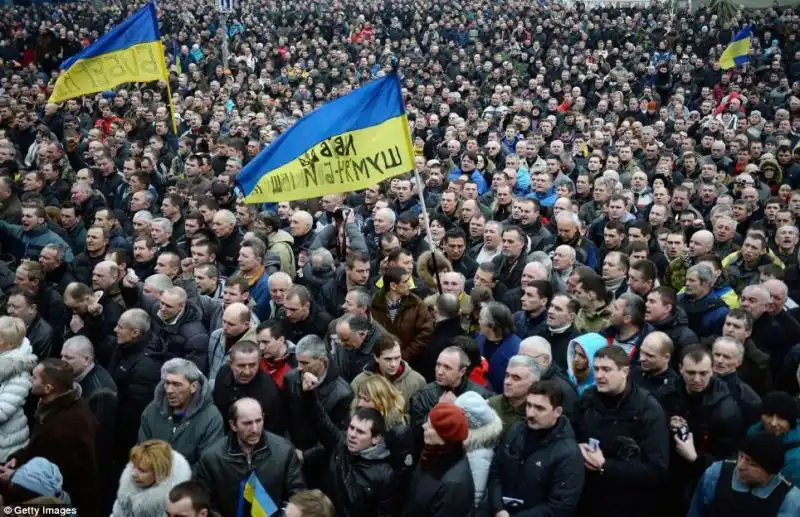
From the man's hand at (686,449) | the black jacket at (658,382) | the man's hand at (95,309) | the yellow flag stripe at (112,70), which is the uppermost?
the yellow flag stripe at (112,70)

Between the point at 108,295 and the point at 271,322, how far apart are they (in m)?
2.28

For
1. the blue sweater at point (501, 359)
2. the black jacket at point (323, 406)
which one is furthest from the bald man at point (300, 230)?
the black jacket at point (323, 406)

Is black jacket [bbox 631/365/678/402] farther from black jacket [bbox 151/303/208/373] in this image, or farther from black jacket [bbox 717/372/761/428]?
black jacket [bbox 151/303/208/373]

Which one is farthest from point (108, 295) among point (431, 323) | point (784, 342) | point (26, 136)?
point (26, 136)

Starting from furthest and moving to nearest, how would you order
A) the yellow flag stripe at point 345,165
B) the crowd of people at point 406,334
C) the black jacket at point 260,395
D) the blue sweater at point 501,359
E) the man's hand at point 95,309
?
1. the yellow flag stripe at point 345,165
2. the man's hand at point 95,309
3. the blue sweater at point 501,359
4. the black jacket at point 260,395
5. the crowd of people at point 406,334

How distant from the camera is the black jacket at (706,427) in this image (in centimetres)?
475

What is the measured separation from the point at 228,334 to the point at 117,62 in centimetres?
669

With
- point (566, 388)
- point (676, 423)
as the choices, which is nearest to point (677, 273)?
point (566, 388)

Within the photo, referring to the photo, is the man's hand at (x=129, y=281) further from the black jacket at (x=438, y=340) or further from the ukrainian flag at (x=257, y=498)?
the ukrainian flag at (x=257, y=498)

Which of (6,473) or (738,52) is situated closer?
(6,473)

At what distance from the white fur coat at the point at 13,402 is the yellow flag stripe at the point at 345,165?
2.52 metres

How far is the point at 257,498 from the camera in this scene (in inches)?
171

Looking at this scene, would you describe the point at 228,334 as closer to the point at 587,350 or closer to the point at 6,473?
the point at 6,473

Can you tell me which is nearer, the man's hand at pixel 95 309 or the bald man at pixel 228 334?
the bald man at pixel 228 334
